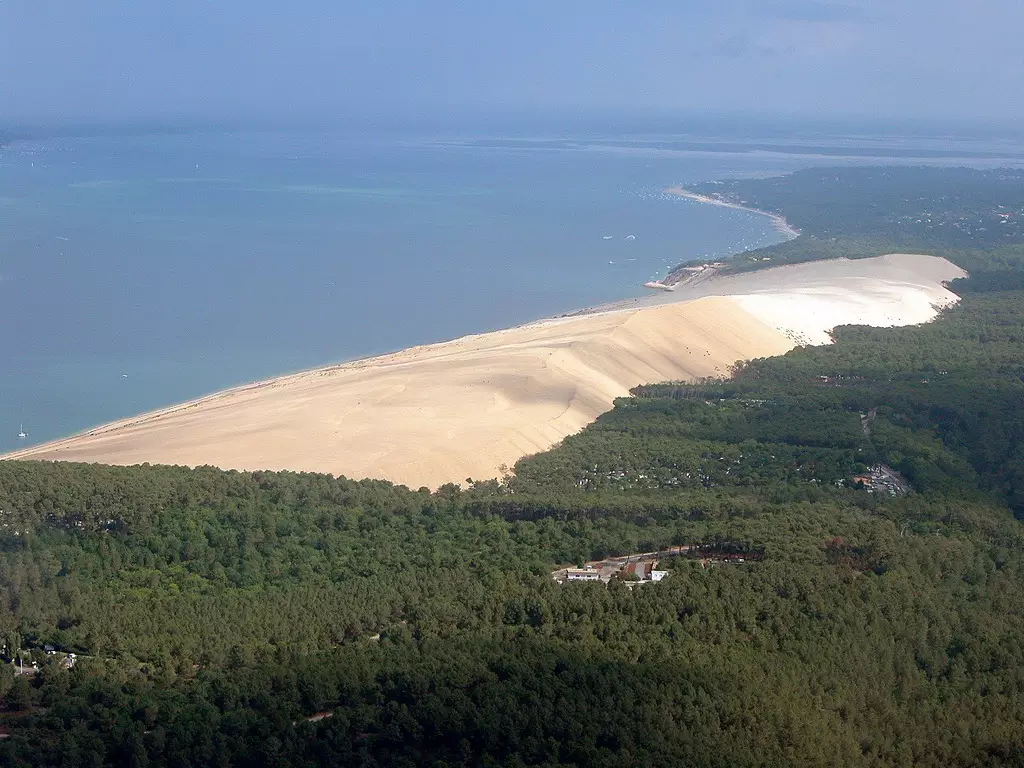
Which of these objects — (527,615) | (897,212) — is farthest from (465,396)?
(897,212)

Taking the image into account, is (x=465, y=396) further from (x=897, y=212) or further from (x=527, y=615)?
(x=897, y=212)

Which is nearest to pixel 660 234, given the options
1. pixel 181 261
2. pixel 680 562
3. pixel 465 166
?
pixel 181 261

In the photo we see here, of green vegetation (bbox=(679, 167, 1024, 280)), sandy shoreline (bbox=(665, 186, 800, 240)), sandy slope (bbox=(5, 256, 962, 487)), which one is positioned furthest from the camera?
sandy shoreline (bbox=(665, 186, 800, 240))

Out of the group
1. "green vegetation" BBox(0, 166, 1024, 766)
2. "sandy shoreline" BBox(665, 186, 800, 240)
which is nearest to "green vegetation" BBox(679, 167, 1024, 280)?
"sandy shoreline" BBox(665, 186, 800, 240)

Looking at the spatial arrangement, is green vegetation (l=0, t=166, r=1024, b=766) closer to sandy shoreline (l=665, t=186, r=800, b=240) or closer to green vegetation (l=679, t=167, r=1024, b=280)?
green vegetation (l=679, t=167, r=1024, b=280)

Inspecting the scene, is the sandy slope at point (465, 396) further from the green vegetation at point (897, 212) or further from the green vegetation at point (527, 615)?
the green vegetation at point (897, 212)
